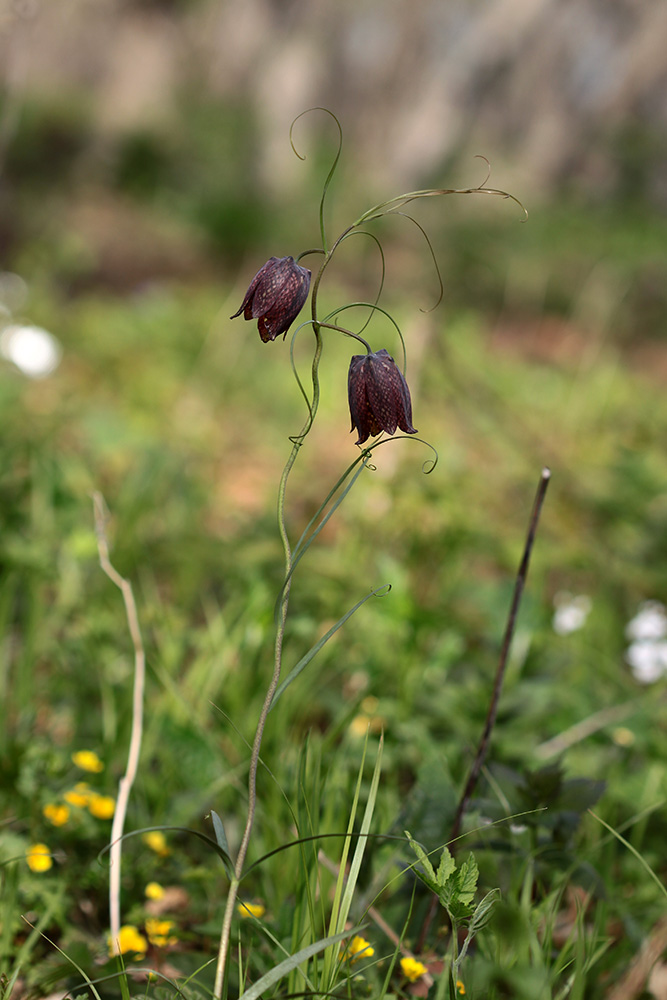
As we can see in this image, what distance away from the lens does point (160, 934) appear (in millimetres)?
911

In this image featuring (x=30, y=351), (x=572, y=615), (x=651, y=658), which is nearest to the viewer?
(x=651, y=658)

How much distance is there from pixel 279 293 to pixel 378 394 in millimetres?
125

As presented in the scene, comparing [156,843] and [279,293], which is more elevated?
[279,293]

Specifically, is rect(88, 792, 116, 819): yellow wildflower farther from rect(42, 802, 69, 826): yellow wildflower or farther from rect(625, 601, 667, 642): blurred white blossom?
rect(625, 601, 667, 642): blurred white blossom

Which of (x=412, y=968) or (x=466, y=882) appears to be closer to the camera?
(x=466, y=882)

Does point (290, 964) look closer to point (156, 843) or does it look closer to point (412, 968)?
point (412, 968)

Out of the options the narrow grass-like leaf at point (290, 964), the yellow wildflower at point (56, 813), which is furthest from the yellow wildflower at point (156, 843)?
the narrow grass-like leaf at point (290, 964)

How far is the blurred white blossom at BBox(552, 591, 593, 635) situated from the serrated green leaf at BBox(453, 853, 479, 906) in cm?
119

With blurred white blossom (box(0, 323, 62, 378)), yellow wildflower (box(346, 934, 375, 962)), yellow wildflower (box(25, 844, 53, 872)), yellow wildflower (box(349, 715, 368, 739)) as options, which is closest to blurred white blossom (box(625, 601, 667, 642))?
yellow wildflower (box(349, 715, 368, 739))

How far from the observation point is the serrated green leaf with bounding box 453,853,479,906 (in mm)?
637

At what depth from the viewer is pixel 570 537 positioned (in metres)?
2.14

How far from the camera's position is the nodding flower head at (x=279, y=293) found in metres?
0.62

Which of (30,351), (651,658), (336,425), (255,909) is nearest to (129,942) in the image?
(255,909)

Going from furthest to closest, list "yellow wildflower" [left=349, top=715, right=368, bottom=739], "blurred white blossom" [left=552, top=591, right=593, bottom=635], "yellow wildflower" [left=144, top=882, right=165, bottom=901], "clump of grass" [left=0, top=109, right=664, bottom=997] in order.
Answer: "blurred white blossom" [left=552, top=591, right=593, bottom=635], "yellow wildflower" [left=349, top=715, right=368, bottom=739], "yellow wildflower" [left=144, top=882, right=165, bottom=901], "clump of grass" [left=0, top=109, right=664, bottom=997]
